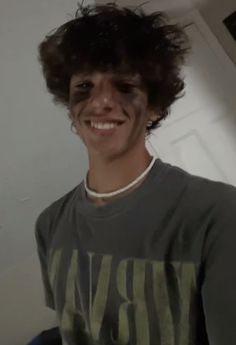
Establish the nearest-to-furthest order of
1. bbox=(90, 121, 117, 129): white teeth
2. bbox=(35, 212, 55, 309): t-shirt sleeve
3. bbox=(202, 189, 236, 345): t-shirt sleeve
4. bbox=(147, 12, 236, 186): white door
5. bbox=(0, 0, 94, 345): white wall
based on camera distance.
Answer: bbox=(202, 189, 236, 345): t-shirt sleeve → bbox=(90, 121, 117, 129): white teeth → bbox=(35, 212, 55, 309): t-shirt sleeve → bbox=(0, 0, 94, 345): white wall → bbox=(147, 12, 236, 186): white door

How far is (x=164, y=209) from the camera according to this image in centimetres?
77

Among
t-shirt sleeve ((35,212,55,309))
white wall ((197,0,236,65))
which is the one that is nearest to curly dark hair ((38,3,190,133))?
t-shirt sleeve ((35,212,55,309))

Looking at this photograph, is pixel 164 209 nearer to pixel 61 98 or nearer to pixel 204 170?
pixel 61 98

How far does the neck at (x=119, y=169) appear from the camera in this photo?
2.75 ft

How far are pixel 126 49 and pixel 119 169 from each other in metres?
0.19

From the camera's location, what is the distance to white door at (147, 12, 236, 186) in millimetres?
1711

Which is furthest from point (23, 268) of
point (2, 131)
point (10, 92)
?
point (10, 92)

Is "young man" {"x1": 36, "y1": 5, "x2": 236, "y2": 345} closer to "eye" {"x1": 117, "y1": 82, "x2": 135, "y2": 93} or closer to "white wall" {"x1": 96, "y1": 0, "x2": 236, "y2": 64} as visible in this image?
"eye" {"x1": 117, "y1": 82, "x2": 135, "y2": 93}

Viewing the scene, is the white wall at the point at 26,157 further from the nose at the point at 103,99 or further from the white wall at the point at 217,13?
the white wall at the point at 217,13

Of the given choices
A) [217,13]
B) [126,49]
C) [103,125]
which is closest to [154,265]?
[103,125]

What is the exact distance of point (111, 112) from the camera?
0.82 metres

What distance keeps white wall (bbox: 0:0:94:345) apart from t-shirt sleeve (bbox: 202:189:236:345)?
69 cm

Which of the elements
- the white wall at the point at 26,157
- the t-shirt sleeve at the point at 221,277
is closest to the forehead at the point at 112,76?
the t-shirt sleeve at the point at 221,277

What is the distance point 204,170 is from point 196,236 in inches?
40.2
